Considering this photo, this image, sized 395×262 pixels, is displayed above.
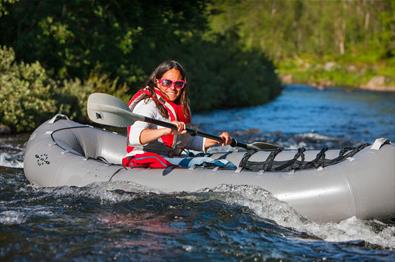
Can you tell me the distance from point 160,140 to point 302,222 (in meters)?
1.44

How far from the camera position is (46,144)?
18.9ft

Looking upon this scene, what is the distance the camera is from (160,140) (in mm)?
5301

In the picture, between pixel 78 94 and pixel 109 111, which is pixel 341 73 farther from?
pixel 109 111

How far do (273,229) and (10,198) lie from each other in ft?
6.76

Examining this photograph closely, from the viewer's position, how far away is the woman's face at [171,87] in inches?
201

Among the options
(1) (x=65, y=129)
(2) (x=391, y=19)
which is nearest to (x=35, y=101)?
(1) (x=65, y=129)

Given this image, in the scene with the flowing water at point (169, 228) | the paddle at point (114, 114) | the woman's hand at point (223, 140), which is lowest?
the flowing water at point (169, 228)

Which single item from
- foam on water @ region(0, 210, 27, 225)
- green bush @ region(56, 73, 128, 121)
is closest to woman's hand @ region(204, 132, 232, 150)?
foam on water @ region(0, 210, 27, 225)

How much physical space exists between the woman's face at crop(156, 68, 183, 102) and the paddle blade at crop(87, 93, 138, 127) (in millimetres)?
314

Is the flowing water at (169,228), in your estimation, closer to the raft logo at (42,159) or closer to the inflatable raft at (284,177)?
the inflatable raft at (284,177)

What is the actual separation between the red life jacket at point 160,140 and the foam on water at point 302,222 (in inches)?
24.1

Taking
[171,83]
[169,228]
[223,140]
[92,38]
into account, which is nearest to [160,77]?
[171,83]

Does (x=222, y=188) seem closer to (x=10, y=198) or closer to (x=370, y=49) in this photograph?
(x=10, y=198)

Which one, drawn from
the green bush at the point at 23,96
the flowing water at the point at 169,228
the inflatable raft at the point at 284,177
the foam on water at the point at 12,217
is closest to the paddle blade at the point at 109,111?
the inflatable raft at the point at 284,177
